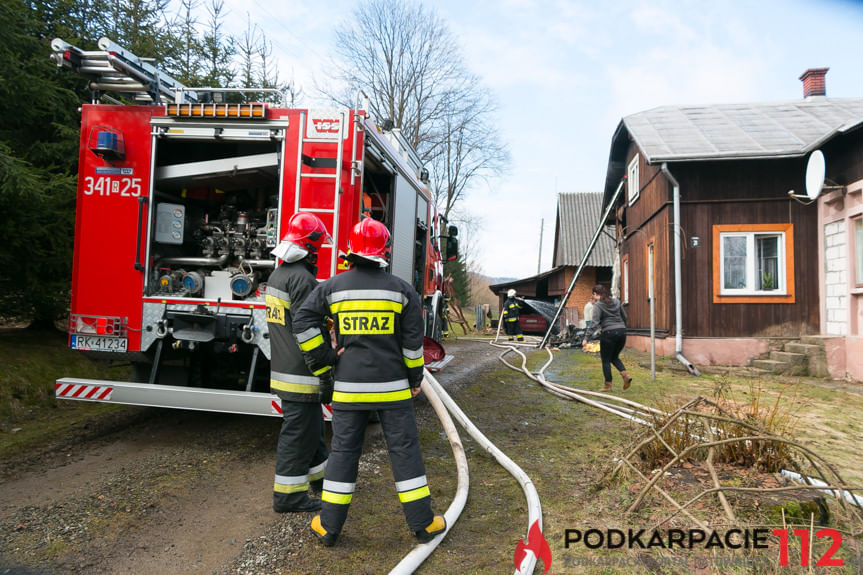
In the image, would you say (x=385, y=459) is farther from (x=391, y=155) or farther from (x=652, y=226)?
(x=652, y=226)

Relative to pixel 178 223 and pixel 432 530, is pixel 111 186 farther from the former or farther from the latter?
pixel 432 530

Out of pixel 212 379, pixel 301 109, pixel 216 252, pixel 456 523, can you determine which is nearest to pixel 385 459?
pixel 456 523

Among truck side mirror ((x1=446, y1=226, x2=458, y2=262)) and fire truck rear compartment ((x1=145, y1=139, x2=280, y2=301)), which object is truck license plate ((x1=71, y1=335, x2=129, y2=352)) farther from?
truck side mirror ((x1=446, y1=226, x2=458, y2=262))

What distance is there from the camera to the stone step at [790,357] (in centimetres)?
937

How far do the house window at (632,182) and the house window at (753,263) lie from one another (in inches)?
152

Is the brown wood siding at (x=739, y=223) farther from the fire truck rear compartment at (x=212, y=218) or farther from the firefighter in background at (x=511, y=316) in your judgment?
the firefighter in background at (x=511, y=316)

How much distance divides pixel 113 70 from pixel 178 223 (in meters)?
1.42

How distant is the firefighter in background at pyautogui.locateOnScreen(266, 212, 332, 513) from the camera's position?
11.0ft

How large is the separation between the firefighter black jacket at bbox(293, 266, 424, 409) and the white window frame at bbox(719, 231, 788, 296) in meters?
9.10

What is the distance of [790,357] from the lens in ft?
31.2

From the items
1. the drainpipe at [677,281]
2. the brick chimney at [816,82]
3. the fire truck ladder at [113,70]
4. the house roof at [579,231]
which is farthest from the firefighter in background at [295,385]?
the house roof at [579,231]

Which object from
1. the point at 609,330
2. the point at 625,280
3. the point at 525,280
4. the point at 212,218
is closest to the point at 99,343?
the point at 212,218

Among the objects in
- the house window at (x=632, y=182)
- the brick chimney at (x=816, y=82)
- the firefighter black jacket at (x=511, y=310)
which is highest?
the brick chimney at (x=816, y=82)

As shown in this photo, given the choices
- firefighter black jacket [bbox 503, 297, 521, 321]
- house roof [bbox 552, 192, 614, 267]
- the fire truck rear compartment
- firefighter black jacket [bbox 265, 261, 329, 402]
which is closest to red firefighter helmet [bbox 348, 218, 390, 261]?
firefighter black jacket [bbox 265, 261, 329, 402]
